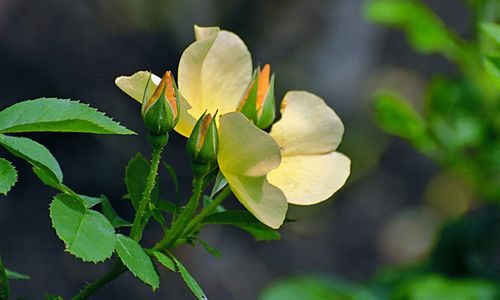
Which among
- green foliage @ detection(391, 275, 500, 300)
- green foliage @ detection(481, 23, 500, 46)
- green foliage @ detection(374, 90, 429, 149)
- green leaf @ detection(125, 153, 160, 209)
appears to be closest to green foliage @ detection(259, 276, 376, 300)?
green foliage @ detection(391, 275, 500, 300)

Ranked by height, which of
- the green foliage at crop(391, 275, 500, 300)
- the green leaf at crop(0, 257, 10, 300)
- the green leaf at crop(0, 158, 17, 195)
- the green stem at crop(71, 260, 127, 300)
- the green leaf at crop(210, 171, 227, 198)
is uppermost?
the green leaf at crop(0, 158, 17, 195)

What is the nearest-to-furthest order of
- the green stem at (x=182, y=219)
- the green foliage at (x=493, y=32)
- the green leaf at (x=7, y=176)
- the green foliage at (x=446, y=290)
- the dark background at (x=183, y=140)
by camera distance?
the green leaf at (x=7, y=176)
the green stem at (x=182, y=219)
the green foliage at (x=493, y=32)
the green foliage at (x=446, y=290)
the dark background at (x=183, y=140)

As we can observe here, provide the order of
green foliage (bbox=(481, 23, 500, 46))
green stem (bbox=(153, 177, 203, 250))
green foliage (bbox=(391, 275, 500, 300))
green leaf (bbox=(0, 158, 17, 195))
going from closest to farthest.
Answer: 1. green leaf (bbox=(0, 158, 17, 195))
2. green stem (bbox=(153, 177, 203, 250))
3. green foliage (bbox=(481, 23, 500, 46))
4. green foliage (bbox=(391, 275, 500, 300))

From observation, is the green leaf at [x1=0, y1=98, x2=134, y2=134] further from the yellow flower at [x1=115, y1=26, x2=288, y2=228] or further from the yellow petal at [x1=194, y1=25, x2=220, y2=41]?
the yellow petal at [x1=194, y1=25, x2=220, y2=41]

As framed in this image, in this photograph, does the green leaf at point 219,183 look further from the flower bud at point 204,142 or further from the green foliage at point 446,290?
the green foliage at point 446,290

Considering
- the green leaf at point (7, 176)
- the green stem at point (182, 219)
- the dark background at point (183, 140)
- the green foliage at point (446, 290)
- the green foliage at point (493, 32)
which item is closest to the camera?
the green leaf at point (7, 176)

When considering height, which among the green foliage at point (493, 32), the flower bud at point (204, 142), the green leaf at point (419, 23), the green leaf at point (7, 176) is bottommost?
the green leaf at point (419, 23)

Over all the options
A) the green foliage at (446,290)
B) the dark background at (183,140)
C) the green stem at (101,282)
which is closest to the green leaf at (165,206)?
the green stem at (101,282)

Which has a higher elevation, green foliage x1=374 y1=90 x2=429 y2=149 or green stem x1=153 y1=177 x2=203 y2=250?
green stem x1=153 y1=177 x2=203 y2=250
